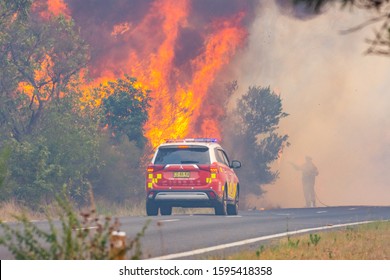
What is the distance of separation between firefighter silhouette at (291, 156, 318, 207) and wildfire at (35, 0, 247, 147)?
10649 mm

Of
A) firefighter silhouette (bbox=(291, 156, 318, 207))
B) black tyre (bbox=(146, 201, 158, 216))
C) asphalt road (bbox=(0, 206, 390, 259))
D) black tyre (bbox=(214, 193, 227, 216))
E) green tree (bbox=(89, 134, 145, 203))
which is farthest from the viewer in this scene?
firefighter silhouette (bbox=(291, 156, 318, 207))

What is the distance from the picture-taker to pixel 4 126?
38.2 metres

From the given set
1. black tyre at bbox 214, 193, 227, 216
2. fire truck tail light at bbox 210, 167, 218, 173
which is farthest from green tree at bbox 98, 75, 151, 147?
fire truck tail light at bbox 210, 167, 218, 173

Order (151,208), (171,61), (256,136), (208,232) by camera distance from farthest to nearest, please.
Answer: (256,136) → (171,61) → (151,208) → (208,232)

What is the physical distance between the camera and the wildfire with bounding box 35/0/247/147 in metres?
51.8

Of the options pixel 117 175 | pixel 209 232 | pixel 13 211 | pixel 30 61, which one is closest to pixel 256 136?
pixel 117 175

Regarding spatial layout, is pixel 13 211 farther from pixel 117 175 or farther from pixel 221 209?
pixel 117 175

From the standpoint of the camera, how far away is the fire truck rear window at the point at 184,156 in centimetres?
2855

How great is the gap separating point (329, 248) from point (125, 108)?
28.3 m

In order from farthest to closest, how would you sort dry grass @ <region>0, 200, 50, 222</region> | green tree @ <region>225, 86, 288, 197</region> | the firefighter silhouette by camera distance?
the firefighter silhouette < green tree @ <region>225, 86, 288, 197</region> < dry grass @ <region>0, 200, 50, 222</region>

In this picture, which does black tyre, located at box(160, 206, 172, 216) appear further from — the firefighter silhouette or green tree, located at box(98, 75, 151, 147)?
the firefighter silhouette

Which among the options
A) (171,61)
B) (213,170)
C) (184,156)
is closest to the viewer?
(213,170)

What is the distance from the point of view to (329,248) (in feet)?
57.8

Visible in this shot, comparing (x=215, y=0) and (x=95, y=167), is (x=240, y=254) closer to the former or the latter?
(x=95, y=167)
